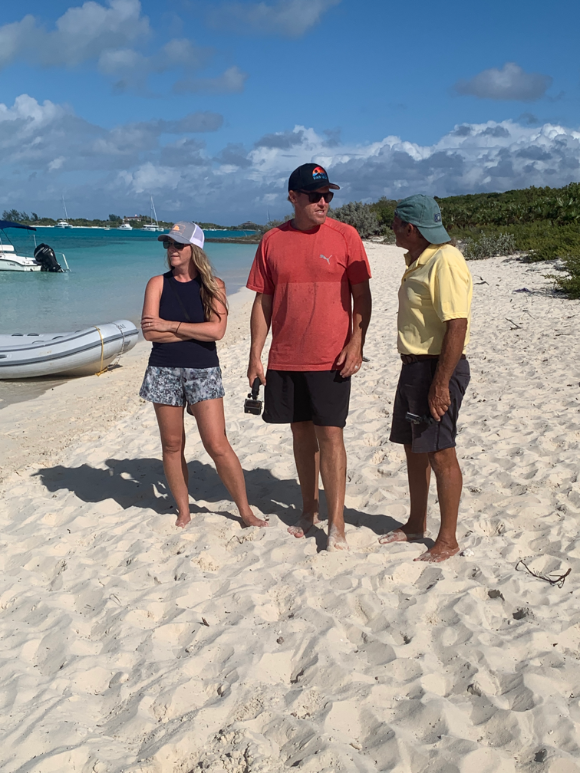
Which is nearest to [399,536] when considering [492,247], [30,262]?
[492,247]

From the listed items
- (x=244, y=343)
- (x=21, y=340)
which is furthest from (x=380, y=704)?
(x=21, y=340)

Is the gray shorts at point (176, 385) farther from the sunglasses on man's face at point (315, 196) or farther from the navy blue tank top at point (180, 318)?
the sunglasses on man's face at point (315, 196)

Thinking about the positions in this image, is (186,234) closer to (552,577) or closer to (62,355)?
(552,577)

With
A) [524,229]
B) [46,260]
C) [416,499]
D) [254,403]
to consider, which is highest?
[524,229]

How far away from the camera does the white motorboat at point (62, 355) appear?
916 centimetres

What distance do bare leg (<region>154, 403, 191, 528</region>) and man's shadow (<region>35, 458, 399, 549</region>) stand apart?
0.83 feet

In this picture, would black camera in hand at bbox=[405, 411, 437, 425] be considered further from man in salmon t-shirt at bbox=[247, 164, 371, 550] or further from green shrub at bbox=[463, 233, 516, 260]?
green shrub at bbox=[463, 233, 516, 260]

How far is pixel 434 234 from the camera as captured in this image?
2.84 meters

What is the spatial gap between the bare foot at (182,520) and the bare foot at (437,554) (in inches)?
57.5

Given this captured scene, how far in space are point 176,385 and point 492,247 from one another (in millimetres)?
19250

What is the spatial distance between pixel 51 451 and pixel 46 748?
389 cm

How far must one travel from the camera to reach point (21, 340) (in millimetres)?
10000

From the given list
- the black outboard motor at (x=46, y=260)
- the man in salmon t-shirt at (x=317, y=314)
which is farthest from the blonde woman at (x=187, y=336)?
the black outboard motor at (x=46, y=260)

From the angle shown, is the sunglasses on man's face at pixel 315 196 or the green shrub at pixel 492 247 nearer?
the sunglasses on man's face at pixel 315 196
